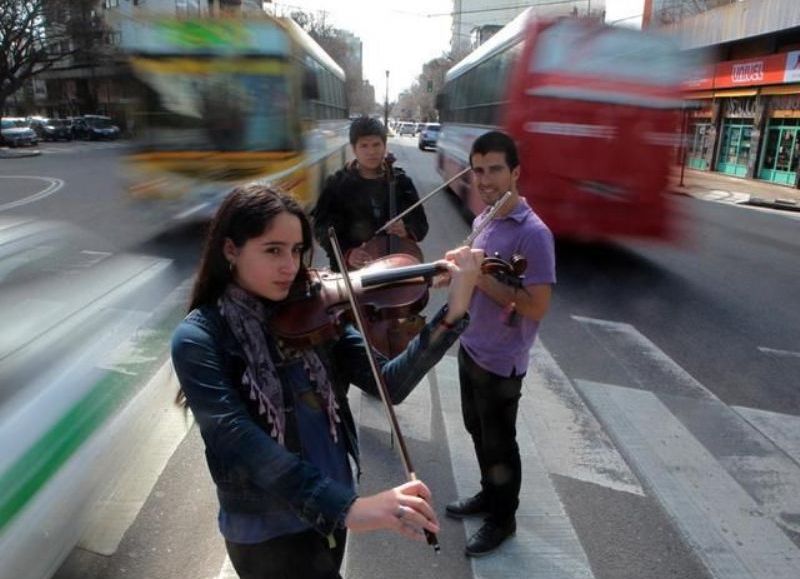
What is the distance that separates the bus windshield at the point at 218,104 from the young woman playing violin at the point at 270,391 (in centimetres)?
787

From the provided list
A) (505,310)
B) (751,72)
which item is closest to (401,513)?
(505,310)

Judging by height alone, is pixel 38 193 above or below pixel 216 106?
below

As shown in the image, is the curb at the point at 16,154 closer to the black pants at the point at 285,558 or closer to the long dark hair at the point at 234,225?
the long dark hair at the point at 234,225

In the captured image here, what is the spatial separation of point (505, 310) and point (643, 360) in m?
3.34

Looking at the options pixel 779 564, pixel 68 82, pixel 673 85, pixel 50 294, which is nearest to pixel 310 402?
pixel 50 294

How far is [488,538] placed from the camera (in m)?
2.92

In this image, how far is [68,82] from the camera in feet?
175

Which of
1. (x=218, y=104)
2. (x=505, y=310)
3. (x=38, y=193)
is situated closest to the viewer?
(x=505, y=310)

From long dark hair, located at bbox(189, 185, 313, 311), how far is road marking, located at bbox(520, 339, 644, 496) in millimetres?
2701

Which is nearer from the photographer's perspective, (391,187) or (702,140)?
(391,187)

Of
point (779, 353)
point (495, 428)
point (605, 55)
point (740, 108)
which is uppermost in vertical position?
point (605, 55)

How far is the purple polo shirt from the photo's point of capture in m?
2.53

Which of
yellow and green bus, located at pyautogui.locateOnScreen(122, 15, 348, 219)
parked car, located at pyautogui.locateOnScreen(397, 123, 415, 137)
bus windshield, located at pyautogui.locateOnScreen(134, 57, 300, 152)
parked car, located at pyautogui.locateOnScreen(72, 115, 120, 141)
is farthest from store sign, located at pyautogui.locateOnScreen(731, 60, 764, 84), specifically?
parked car, located at pyautogui.locateOnScreen(397, 123, 415, 137)

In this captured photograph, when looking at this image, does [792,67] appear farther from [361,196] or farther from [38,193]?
[38,193]
